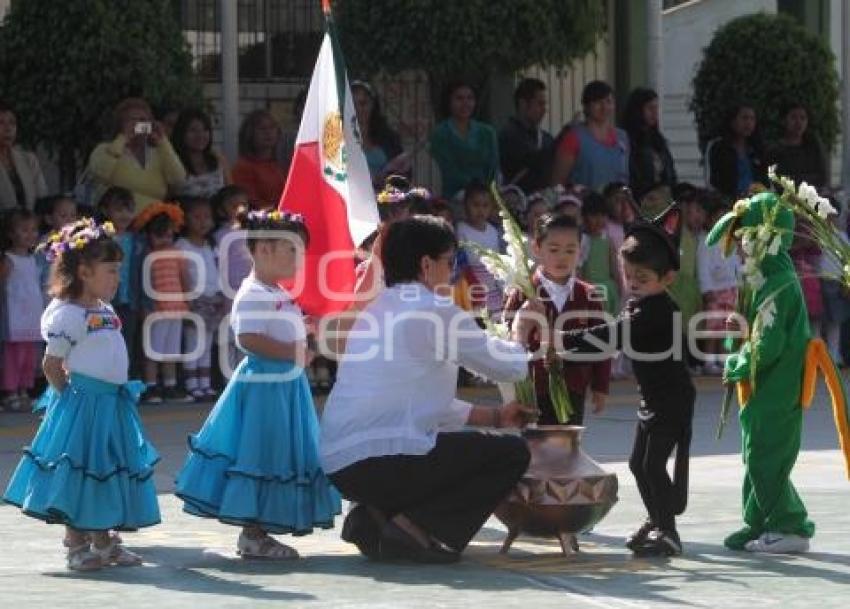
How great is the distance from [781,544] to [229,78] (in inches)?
309

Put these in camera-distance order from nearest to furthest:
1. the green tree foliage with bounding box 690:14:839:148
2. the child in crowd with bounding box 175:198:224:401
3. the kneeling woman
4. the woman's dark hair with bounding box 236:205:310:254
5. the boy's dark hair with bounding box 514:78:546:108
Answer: the kneeling woman
the woman's dark hair with bounding box 236:205:310:254
the child in crowd with bounding box 175:198:224:401
the boy's dark hair with bounding box 514:78:546:108
the green tree foliage with bounding box 690:14:839:148

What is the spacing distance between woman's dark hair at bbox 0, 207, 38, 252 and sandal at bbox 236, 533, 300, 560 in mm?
5714

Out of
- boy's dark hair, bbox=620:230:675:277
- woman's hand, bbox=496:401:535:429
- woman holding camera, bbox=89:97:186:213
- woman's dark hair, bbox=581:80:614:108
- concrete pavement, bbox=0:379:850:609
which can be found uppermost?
woman's dark hair, bbox=581:80:614:108

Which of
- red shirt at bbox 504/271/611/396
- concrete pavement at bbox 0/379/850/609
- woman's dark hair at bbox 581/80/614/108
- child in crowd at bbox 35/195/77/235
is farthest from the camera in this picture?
woman's dark hair at bbox 581/80/614/108

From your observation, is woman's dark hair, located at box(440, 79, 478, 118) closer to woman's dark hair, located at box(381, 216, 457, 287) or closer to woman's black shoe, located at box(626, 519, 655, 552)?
woman's dark hair, located at box(381, 216, 457, 287)

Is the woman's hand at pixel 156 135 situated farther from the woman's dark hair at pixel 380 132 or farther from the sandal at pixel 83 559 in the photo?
the sandal at pixel 83 559

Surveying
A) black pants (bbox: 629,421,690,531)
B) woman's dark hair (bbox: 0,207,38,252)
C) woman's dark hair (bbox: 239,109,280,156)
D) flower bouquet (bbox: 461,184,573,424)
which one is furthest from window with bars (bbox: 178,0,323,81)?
black pants (bbox: 629,421,690,531)

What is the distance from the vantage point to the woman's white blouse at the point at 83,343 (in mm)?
9219

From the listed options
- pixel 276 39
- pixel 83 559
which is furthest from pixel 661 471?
pixel 276 39

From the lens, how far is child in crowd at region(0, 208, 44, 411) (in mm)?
14664

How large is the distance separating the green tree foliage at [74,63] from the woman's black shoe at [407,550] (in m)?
6.96

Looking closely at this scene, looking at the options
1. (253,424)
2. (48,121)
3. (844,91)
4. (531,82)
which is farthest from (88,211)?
(844,91)

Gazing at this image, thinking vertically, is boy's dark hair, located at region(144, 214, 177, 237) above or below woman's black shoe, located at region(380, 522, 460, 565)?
above

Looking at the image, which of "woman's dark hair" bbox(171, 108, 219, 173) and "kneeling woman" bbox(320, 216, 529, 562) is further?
"woman's dark hair" bbox(171, 108, 219, 173)
